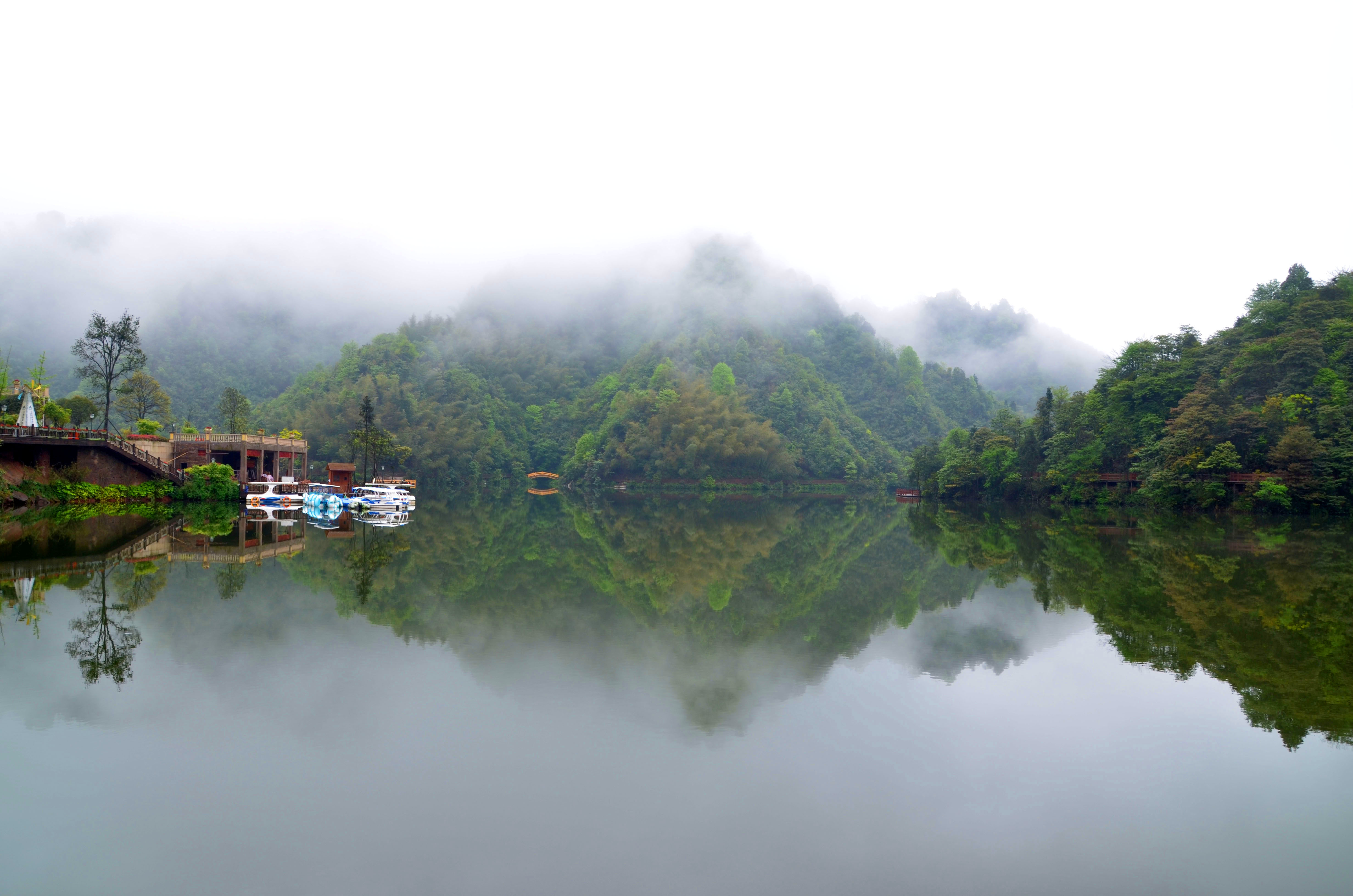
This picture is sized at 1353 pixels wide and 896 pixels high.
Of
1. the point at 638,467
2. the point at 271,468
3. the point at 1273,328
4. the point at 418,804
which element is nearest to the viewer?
the point at 418,804

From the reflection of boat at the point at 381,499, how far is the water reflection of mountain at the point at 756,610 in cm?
1323

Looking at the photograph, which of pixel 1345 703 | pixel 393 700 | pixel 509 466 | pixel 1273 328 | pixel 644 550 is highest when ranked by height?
pixel 1273 328

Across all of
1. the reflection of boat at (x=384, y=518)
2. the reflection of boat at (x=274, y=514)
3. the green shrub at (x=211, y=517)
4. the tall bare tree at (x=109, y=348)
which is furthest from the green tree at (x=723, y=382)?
the green shrub at (x=211, y=517)

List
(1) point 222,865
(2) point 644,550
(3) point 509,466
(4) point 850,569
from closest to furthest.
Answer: (1) point 222,865 < (4) point 850,569 < (2) point 644,550 < (3) point 509,466

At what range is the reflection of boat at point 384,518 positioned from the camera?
3081 cm

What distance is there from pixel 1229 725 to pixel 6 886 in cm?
982

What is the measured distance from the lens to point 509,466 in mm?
104000

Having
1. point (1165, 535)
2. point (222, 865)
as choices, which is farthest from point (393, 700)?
point (1165, 535)

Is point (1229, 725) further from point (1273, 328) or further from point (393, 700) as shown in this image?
point (1273, 328)

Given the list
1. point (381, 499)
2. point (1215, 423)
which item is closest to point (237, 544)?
point (381, 499)

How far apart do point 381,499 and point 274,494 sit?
5028mm

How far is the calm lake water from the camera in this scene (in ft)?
16.9

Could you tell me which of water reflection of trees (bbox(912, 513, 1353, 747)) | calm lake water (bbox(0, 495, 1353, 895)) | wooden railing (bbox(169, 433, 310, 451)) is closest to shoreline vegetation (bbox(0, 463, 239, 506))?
wooden railing (bbox(169, 433, 310, 451))

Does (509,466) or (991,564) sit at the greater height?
(991,564)
